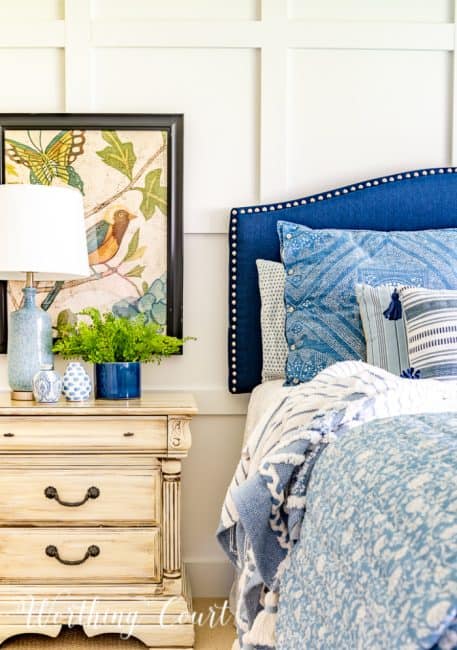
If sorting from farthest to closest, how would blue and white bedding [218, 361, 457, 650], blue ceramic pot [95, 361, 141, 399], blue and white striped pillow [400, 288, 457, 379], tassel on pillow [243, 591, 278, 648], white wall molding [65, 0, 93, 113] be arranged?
1. white wall molding [65, 0, 93, 113]
2. blue ceramic pot [95, 361, 141, 399]
3. blue and white striped pillow [400, 288, 457, 379]
4. tassel on pillow [243, 591, 278, 648]
5. blue and white bedding [218, 361, 457, 650]

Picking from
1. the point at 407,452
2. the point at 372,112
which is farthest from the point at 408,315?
the point at 407,452

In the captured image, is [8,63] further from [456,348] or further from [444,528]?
[444,528]

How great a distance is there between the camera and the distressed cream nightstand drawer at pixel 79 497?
213 cm

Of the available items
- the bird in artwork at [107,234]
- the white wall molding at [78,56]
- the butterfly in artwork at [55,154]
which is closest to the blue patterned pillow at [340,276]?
the bird in artwork at [107,234]

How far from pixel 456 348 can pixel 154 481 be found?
932 millimetres

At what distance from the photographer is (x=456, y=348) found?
6.23 feet

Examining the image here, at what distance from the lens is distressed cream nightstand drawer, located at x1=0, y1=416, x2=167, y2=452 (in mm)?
2129

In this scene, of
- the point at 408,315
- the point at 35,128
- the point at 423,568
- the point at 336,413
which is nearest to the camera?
the point at 423,568

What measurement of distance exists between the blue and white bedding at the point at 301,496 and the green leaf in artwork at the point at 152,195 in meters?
1.26

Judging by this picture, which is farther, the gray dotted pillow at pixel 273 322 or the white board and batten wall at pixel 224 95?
the white board and batten wall at pixel 224 95

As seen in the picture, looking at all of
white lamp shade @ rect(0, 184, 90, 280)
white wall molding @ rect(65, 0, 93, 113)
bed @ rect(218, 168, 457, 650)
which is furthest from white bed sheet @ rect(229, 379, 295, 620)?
white wall molding @ rect(65, 0, 93, 113)

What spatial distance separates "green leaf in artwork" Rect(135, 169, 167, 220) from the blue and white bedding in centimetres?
126

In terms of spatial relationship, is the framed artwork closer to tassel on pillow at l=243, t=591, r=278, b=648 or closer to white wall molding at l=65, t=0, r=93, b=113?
white wall molding at l=65, t=0, r=93, b=113

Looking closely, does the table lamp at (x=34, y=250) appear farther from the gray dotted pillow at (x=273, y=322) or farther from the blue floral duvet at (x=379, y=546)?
the blue floral duvet at (x=379, y=546)
